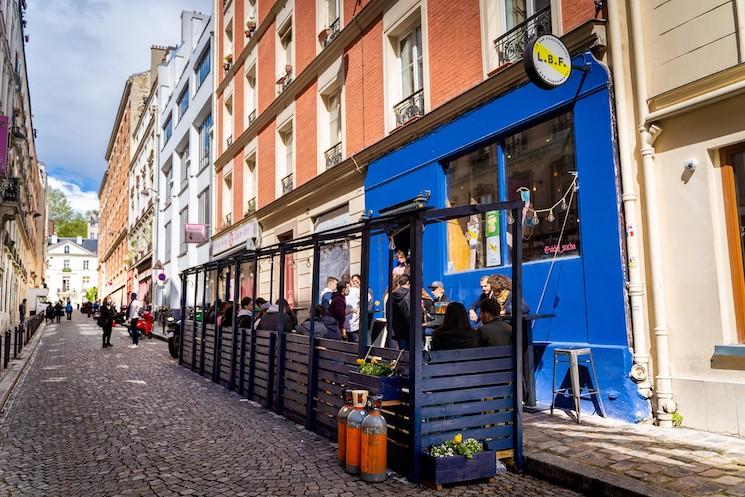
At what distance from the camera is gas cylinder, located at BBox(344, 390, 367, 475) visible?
4984 mm

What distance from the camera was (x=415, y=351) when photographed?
15.9ft

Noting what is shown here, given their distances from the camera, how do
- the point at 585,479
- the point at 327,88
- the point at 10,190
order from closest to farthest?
the point at 585,479
the point at 327,88
the point at 10,190

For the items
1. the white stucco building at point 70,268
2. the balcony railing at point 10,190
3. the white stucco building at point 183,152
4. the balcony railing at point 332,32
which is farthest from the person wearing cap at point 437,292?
the white stucco building at point 70,268

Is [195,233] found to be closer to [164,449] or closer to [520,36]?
[520,36]

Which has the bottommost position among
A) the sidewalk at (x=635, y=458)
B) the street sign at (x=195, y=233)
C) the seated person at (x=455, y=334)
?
the sidewalk at (x=635, y=458)

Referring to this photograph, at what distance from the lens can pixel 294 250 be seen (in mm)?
8078

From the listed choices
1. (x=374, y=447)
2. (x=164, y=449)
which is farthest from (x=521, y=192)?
(x=164, y=449)

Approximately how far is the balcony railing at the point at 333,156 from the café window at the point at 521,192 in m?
4.56

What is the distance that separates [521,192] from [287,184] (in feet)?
32.6

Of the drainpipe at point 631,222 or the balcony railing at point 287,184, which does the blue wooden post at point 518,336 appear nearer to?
the drainpipe at point 631,222

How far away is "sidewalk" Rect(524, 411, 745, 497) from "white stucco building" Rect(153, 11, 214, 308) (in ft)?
69.6

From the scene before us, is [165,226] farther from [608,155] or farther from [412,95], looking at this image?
[608,155]

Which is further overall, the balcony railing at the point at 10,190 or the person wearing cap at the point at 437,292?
the balcony railing at the point at 10,190

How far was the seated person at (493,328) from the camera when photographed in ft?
19.7
